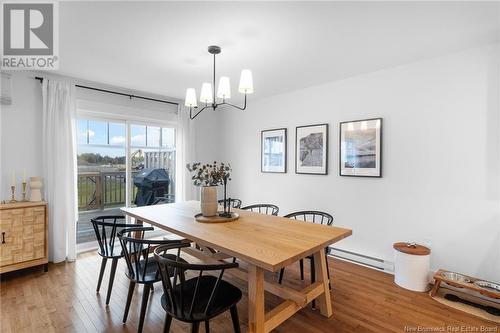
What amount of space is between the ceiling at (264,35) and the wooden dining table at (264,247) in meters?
1.72

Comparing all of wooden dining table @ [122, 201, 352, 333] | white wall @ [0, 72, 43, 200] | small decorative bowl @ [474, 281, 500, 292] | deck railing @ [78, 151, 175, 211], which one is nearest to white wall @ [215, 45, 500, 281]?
small decorative bowl @ [474, 281, 500, 292]

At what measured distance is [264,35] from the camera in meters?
2.28

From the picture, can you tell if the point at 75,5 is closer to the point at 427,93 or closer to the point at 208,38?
the point at 208,38

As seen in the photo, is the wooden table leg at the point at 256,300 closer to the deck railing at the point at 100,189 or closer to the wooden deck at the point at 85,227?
the wooden deck at the point at 85,227

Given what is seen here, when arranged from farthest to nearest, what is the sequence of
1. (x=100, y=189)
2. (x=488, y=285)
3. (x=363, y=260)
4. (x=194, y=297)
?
(x=100, y=189), (x=363, y=260), (x=488, y=285), (x=194, y=297)

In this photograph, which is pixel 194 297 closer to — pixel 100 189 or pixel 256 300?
pixel 256 300

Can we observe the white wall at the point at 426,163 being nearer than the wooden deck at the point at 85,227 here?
Yes

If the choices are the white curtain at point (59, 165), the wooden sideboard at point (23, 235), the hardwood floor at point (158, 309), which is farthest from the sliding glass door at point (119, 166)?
the hardwood floor at point (158, 309)

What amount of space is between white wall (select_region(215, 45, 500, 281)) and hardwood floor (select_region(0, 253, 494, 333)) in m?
0.63

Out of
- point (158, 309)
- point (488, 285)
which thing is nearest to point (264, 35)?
point (158, 309)

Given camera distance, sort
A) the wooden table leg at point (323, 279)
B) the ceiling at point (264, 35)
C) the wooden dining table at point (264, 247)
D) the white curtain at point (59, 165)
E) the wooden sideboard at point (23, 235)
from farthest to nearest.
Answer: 1. the white curtain at point (59, 165)
2. the wooden sideboard at point (23, 235)
3. the wooden table leg at point (323, 279)
4. the ceiling at point (264, 35)
5. the wooden dining table at point (264, 247)

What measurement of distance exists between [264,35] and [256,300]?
7.07 feet

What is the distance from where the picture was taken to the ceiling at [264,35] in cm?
192

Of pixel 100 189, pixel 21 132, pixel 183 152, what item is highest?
pixel 21 132
